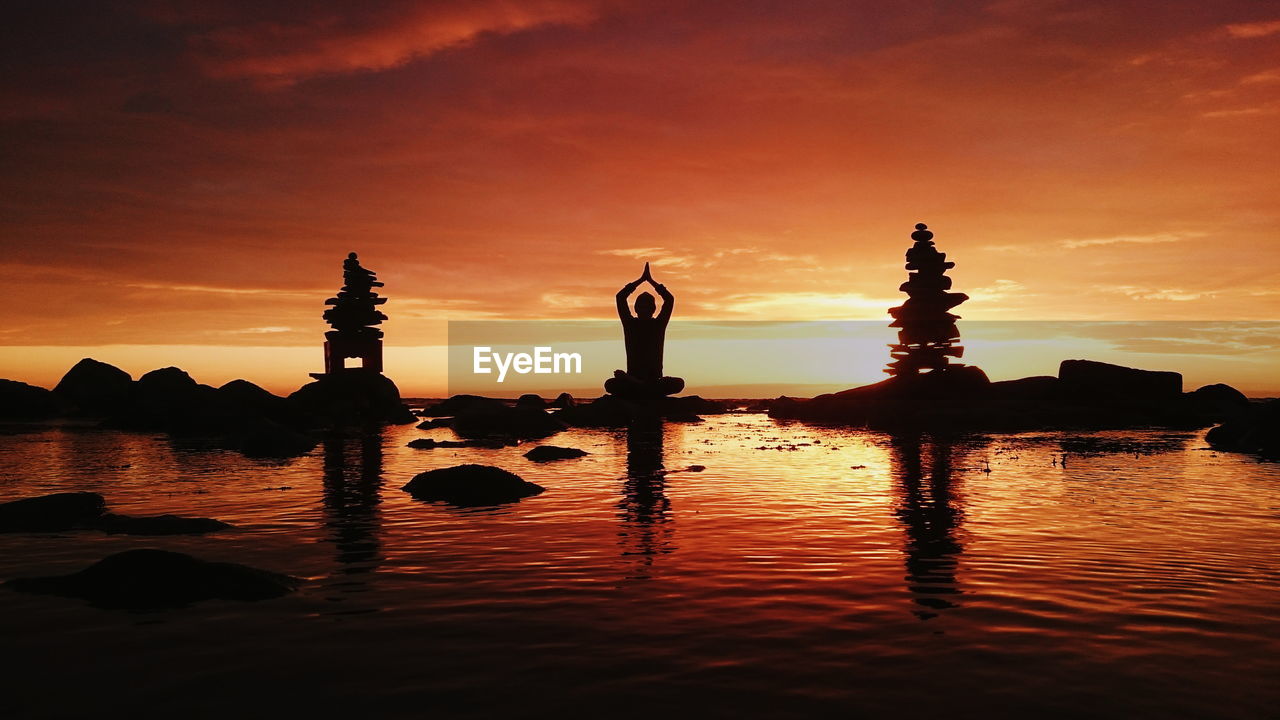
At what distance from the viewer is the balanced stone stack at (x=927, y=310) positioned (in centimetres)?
5175

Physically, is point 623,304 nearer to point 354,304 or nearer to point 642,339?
point 642,339

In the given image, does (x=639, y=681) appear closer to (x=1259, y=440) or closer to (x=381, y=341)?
(x=1259, y=440)

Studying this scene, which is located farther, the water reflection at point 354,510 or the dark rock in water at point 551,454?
the dark rock in water at point 551,454

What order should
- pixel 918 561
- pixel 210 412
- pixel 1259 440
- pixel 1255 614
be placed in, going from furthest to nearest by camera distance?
1. pixel 210 412
2. pixel 1259 440
3. pixel 918 561
4. pixel 1255 614

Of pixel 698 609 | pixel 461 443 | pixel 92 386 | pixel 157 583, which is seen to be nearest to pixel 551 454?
pixel 461 443

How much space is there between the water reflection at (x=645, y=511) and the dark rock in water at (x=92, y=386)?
149ft

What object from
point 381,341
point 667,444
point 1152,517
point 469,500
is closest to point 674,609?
point 469,500

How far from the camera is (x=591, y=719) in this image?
6.22m

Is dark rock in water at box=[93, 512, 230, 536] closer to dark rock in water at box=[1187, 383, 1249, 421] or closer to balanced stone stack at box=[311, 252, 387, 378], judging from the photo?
balanced stone stack at box=[311, 252, 387, 378]

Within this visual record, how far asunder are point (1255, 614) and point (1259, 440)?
27187 millimetres

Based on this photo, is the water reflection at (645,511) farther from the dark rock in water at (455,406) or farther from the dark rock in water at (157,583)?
the dark rock in water at (455,406)

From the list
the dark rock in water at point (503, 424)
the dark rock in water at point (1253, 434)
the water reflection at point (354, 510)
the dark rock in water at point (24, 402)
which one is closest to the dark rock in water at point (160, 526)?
the water reflection at point (354, 510)

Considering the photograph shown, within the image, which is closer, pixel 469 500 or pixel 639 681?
pixel 639 681

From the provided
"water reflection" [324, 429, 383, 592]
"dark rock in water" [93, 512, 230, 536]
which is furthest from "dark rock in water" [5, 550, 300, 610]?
"dark rock in water" [93, 512, 230, 536]
